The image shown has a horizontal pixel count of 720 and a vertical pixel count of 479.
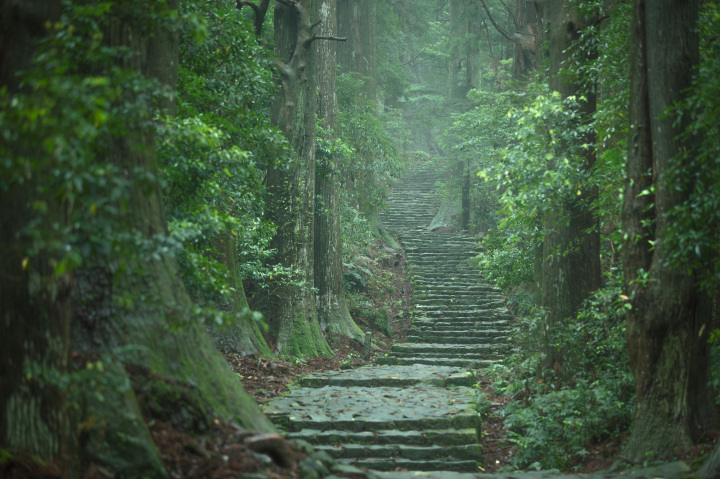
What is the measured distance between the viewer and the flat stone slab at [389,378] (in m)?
9.70

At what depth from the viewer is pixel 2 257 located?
338 centimetres

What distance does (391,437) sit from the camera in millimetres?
6918

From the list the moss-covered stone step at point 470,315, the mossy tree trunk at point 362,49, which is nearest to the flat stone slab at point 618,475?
the moss-covered stone step at point 470,315

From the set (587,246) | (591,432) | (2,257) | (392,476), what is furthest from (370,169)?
(2,257)

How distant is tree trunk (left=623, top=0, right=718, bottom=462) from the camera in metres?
5.35

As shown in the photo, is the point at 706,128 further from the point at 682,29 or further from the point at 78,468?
the point at 78,468

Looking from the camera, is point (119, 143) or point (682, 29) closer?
point (119, 143)

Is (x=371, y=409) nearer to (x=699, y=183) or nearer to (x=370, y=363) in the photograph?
(x=699, y=183)

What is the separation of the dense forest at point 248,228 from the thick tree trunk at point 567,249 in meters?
0.03

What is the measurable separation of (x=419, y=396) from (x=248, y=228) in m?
3.95

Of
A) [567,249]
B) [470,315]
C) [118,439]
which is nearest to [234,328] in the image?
[567,249]

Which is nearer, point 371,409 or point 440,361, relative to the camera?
point 371,409

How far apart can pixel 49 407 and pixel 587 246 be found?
7508 mm

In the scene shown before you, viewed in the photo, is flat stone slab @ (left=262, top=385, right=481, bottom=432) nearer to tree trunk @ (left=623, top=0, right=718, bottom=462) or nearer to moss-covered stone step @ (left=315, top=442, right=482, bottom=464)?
moss-covered stone step @ (left=315, top=442, right=482, bottom=464)
